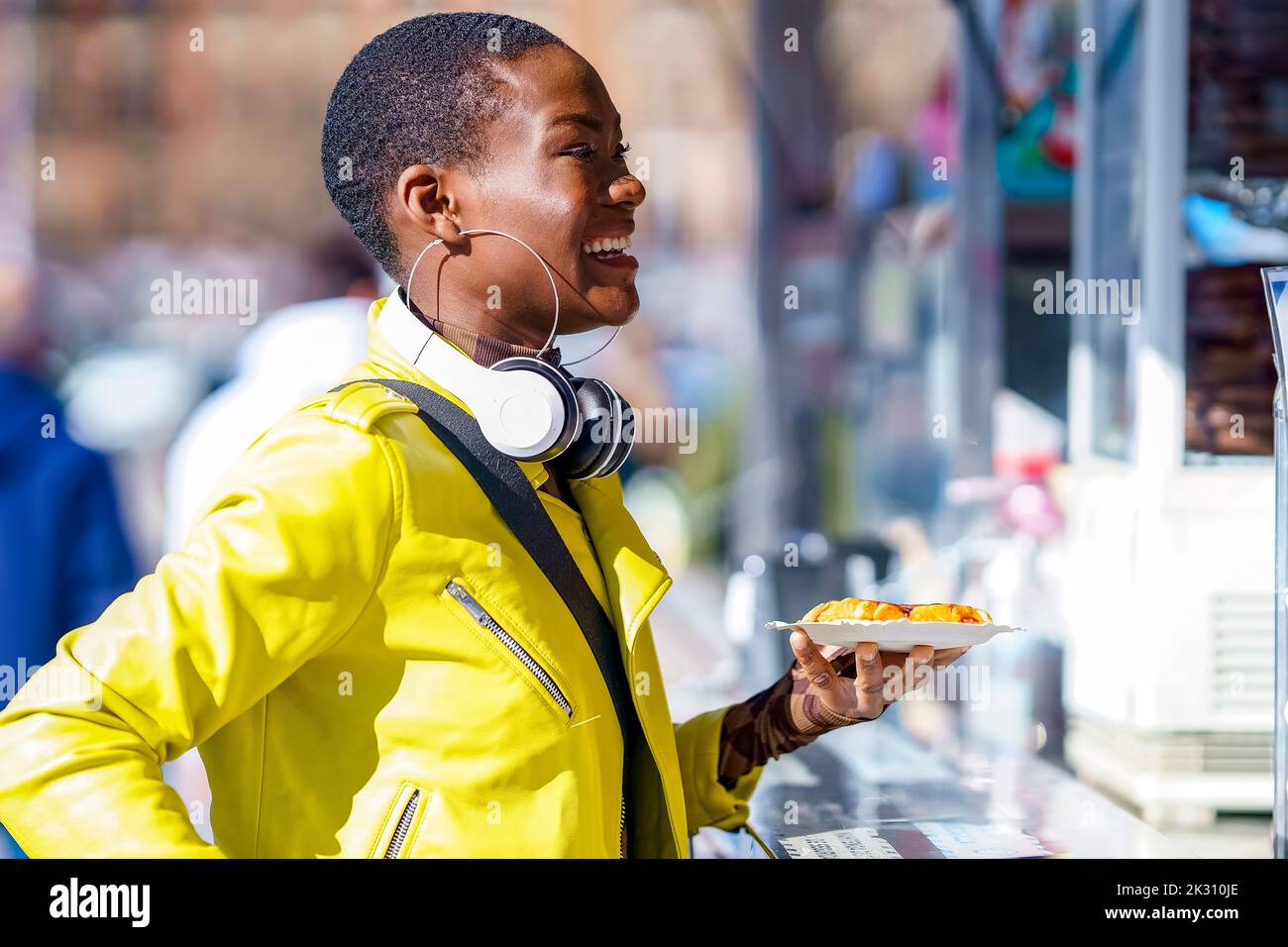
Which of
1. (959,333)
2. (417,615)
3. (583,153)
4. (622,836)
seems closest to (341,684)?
(417,615)

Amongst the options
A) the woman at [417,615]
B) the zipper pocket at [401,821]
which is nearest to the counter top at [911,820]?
the woman at [417,615]

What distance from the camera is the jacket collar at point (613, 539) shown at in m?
1.43

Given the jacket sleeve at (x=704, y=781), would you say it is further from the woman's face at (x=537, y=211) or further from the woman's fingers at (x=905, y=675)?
the woman's face at (x=537, y=211)

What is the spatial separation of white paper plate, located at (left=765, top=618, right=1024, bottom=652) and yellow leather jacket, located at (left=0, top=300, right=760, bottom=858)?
0.61ft

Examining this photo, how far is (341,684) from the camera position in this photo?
1337 mm

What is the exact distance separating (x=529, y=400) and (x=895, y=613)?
0.47 metres

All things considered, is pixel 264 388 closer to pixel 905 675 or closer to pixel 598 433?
pixel 598 433

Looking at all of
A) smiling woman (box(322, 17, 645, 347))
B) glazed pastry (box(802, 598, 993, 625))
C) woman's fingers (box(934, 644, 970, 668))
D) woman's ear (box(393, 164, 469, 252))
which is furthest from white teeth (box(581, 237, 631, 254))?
woman's fingers (box(934, 644, 970, 668))

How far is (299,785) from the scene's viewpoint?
52.9 inches

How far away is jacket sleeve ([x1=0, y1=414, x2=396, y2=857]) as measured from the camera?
1165 mm

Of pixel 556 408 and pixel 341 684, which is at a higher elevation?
pixel 556 408

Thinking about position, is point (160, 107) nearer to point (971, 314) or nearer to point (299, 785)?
point (971, 314)
